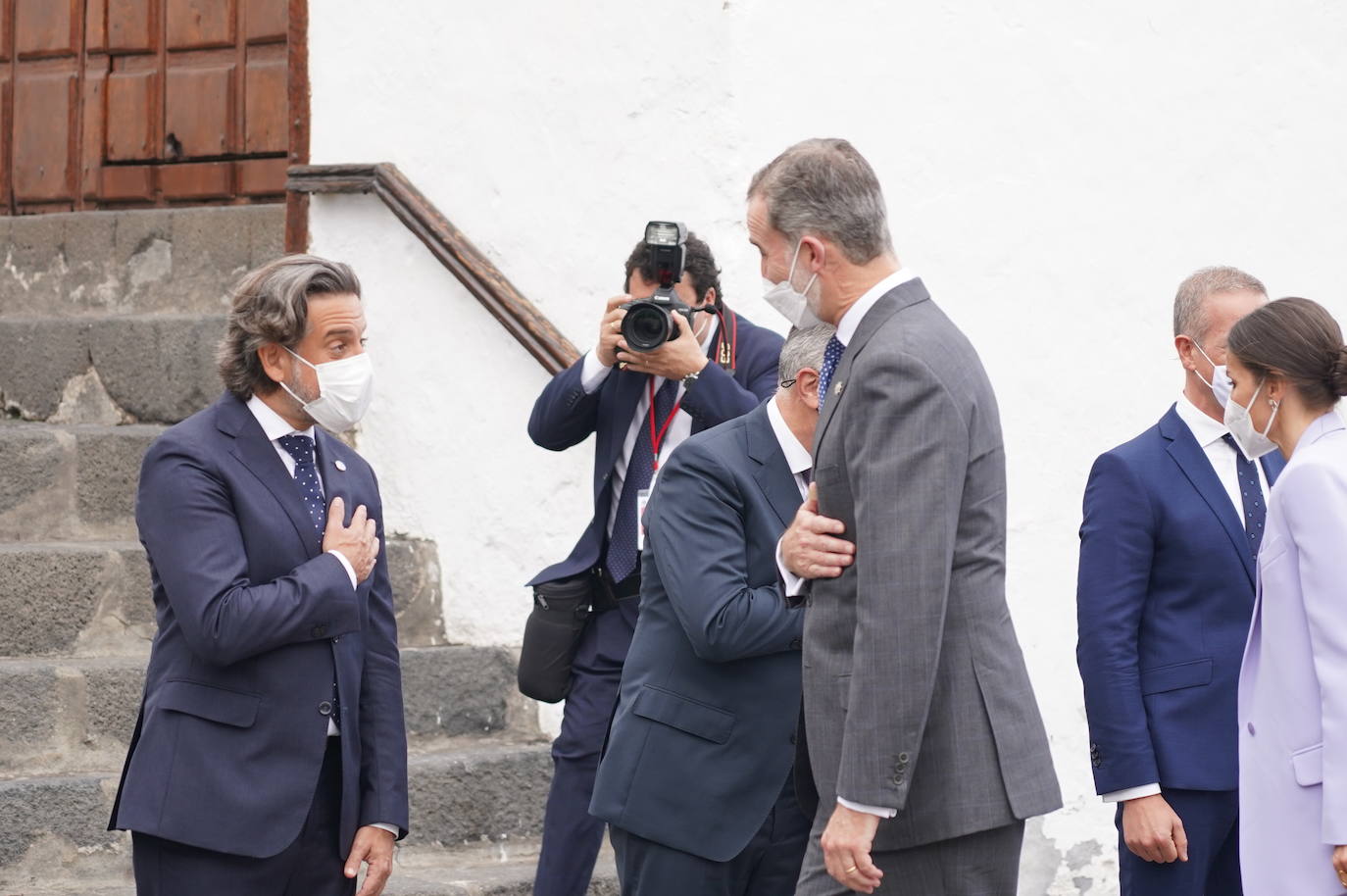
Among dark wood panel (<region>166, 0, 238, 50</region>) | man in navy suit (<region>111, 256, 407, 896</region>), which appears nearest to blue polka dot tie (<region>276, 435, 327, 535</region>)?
man in navy suit (<region>111, 256, 407, 896</region>)

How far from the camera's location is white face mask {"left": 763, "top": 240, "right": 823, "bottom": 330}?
9.09 ft

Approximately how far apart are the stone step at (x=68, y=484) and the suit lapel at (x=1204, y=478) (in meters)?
3.54

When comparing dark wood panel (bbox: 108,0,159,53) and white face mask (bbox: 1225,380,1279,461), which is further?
dark wood panel (bbox: 108,0,159,53)

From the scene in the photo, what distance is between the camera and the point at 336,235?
227 inches

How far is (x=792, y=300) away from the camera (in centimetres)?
288

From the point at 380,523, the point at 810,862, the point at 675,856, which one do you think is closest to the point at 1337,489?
the point at 810,862

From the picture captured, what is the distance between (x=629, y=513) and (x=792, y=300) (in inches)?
52.3

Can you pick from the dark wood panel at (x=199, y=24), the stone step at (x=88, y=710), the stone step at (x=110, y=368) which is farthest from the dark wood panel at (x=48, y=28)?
the stone step at (x=88, y=710)

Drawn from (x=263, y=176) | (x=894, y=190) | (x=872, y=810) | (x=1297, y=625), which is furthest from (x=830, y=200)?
(x=263, y=176)

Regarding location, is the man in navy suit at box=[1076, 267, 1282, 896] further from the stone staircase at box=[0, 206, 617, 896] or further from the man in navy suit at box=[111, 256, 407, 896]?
the stone staircase at box=[0, 206, 617, 896]

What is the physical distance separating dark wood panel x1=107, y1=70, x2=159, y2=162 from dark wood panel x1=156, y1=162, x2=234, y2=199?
119 mm

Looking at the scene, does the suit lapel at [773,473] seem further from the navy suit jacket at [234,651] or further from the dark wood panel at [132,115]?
the dark wood panel at [132,115]

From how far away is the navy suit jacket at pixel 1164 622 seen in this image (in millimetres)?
3496

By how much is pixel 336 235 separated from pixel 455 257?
60 centimetres
